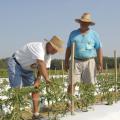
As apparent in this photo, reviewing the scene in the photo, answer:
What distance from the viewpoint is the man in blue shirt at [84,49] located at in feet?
25.9

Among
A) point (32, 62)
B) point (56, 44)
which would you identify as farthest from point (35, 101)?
point (56, 44)

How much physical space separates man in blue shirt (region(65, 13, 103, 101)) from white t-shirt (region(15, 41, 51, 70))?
1.47 m

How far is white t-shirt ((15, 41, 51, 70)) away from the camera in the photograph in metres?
6.18

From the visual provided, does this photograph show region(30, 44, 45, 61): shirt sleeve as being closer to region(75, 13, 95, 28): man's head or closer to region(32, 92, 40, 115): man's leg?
region(32, 92, 40, 115): man's leg

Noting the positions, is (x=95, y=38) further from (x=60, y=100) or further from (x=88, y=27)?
(x=60, y=100)

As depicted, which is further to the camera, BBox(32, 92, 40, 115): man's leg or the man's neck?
the man's neck

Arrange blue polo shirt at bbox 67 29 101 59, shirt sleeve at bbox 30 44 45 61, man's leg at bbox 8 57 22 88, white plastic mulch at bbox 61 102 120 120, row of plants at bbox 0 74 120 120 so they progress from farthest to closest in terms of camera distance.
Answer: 1. blue polo shirt at bbox 67 29 101 59
2. white plastic mulch at bbox 61 102 120 120
3. man's leg at bbox 8 57 22 88
4. shirt sleeve at bbox 30 44 45 61
5. row of plants at bbox 0 74 120 120

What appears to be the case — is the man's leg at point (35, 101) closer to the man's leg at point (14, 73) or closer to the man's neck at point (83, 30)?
the man's leg at point (14, 73)

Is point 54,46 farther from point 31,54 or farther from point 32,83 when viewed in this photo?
point 32,83

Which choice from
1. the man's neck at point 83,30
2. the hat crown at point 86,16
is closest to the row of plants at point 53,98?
the man's neck at point 83,30

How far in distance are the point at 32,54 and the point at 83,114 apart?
1.61 meters

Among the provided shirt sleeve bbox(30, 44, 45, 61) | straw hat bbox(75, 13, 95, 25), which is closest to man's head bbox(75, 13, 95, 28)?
straw hat bbox(75, 13, 95, 25)

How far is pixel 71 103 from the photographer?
718 centimetres

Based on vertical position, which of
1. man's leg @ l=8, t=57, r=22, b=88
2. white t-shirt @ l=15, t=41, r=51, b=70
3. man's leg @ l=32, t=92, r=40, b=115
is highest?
white t-shirt @ l=15, t=41, r=51, b=70
